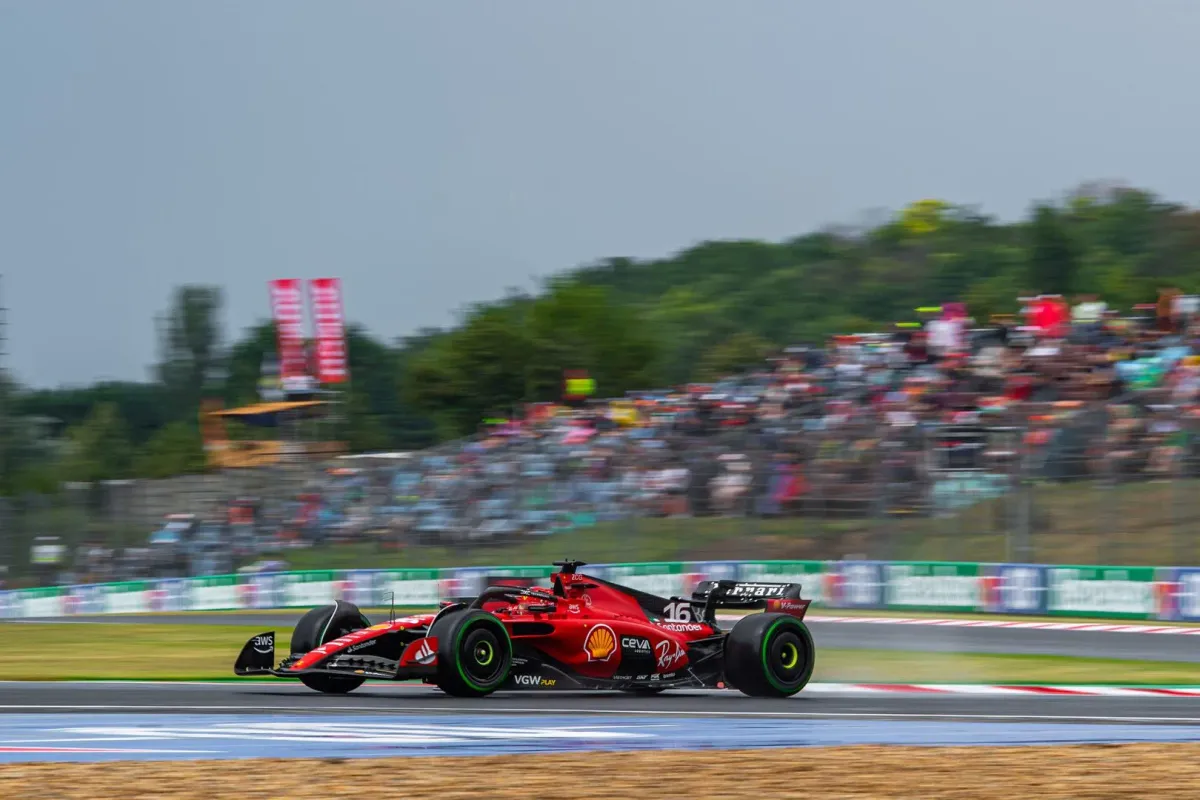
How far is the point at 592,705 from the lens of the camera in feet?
33.9

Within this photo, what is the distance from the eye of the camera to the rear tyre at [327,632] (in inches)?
428

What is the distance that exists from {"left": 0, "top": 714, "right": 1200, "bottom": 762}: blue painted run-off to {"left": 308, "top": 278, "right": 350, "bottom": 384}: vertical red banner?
3142cm

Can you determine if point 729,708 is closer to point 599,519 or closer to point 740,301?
point 599,519

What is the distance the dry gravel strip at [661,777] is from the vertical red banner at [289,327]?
3486 centimetres

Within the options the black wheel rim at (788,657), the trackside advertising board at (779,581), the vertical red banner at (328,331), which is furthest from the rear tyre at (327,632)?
the vertical red banner at (328,331)

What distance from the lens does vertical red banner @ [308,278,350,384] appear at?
4056 centimetres

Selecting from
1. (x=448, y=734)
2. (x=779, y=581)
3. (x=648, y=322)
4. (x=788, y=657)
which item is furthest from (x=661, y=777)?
(x=648, y=322)

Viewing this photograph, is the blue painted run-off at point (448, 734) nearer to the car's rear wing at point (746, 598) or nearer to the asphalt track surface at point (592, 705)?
the asphalt track surface at point (592, 705)

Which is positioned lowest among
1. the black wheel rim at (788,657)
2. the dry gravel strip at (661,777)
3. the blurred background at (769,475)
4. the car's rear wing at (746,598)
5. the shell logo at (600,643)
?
the dry gravel strip at (661,777)

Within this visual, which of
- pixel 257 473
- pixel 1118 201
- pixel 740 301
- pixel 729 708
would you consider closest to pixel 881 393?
pixel 257 473

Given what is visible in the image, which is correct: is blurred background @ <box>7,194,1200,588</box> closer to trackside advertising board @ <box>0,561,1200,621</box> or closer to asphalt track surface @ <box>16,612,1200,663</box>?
trackside advertising board @ <box>0,561,1200,621</box>

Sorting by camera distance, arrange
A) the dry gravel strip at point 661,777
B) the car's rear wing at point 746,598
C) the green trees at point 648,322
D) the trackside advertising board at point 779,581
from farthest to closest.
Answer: the green trees at point 648,322
the trackside advertising board at point 779,581
the car's rear wing at point 746,598
the dry gravel strip at point 661,777

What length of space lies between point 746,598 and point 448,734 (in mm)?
3956

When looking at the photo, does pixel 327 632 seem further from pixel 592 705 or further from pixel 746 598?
pixel 746 598
